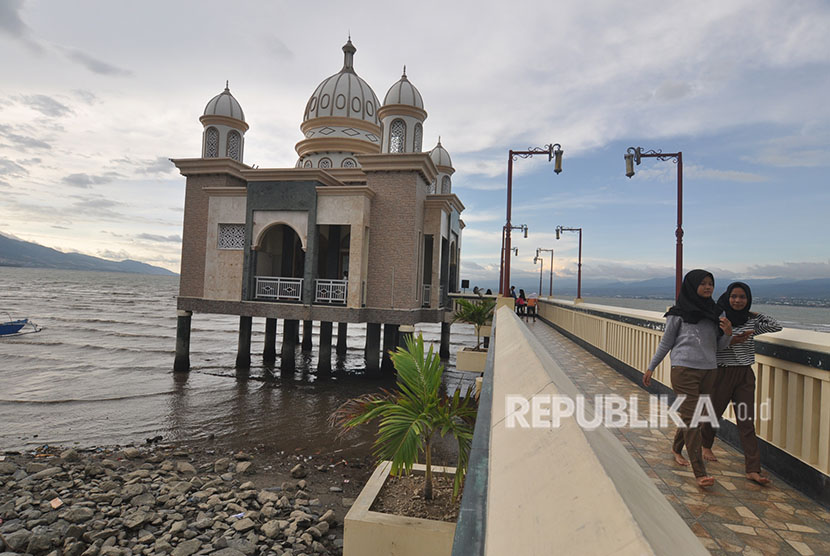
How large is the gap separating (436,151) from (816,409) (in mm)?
27539

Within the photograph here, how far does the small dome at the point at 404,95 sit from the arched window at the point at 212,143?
7.26 meters

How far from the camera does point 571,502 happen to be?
1.01 m

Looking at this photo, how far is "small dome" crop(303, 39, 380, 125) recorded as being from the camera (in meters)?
23.6

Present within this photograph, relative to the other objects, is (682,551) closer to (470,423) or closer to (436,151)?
(470,423)

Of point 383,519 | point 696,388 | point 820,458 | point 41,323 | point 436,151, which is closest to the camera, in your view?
point 820,458

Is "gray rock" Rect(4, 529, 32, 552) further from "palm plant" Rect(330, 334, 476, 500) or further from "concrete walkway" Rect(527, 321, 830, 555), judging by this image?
"concrete walkway" Rect(527, 321, 830, 555)

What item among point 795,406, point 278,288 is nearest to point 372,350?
point 278,288

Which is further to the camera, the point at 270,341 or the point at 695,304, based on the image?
the point at 270,341

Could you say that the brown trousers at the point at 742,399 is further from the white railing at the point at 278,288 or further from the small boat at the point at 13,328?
the small boat at the point at 13,328

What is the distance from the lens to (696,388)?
12.8 ft

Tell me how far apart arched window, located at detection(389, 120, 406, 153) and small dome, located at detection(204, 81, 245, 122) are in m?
6.62

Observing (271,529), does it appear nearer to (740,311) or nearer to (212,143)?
(740,311)

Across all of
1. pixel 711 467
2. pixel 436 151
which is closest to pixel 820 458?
pixel 711 467

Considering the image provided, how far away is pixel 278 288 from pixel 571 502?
54.7ft
